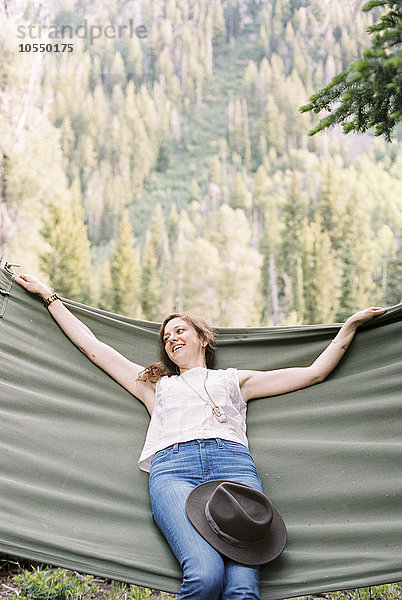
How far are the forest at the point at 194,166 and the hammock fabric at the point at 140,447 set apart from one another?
10063mm

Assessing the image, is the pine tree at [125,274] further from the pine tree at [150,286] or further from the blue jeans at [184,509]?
the blue jeans at [184,509]

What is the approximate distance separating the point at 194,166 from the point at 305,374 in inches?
607

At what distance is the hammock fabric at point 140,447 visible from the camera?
1.48 m

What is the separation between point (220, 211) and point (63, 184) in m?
3.97

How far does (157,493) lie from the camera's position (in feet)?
5.27

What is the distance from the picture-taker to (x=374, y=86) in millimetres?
1772

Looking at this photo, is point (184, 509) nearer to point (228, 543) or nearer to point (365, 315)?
point (228, 543)

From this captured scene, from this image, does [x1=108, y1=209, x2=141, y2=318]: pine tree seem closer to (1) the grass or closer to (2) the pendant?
(1) the grass

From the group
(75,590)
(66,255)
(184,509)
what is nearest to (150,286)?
(66,255)

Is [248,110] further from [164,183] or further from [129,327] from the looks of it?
[129,327]

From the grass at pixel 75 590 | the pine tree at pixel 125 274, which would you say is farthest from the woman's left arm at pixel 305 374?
the pine tree at pixel 125 274

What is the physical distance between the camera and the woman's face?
2.04 m

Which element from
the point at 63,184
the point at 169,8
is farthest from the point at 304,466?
the point at 169,8

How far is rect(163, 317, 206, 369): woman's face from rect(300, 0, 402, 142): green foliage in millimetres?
772
